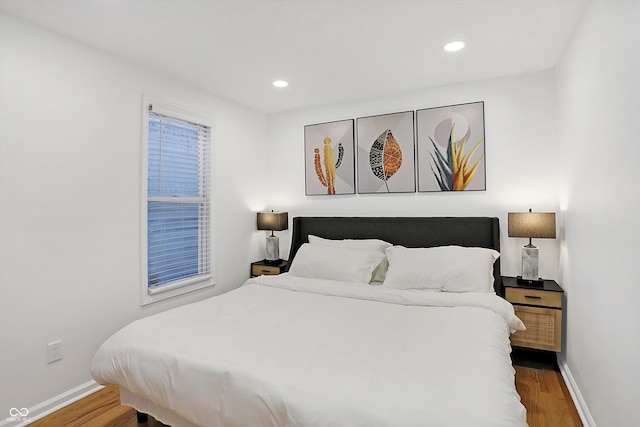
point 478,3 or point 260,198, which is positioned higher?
point 478,3

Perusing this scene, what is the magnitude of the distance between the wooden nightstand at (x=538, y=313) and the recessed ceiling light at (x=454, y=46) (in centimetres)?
195

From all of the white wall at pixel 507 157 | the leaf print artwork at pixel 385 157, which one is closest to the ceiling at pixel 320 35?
the white wall at pixel 507 157

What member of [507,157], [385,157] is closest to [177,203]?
[385,157]

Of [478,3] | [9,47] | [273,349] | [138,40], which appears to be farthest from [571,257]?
[9,47]

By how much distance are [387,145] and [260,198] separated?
1.68m

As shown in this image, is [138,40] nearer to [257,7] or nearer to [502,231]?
[257,7]

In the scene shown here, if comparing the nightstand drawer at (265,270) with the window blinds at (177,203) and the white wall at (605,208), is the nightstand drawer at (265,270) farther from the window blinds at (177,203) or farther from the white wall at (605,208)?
the white wall at (605,208)

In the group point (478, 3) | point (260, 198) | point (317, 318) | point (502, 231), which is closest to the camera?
point (478, 3)

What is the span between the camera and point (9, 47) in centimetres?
210

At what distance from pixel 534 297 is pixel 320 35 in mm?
2601

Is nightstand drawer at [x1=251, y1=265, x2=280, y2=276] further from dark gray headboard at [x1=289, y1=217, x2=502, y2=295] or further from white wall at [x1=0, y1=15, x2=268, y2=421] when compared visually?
white wall at [x1=0, y1=15, x2=268, y2=421]

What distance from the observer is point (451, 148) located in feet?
11.0

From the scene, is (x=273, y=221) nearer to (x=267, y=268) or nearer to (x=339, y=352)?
(x=267, y=268)

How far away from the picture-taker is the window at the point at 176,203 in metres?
2.99
